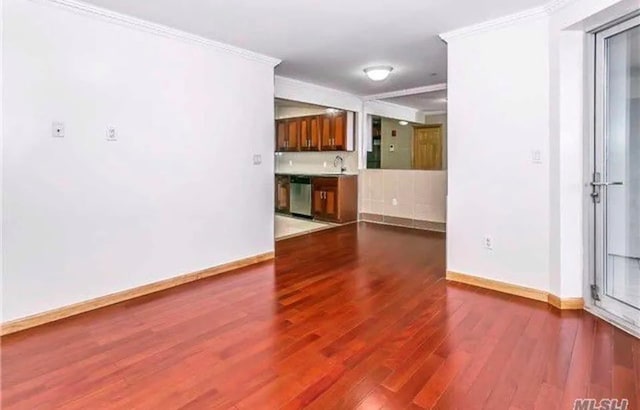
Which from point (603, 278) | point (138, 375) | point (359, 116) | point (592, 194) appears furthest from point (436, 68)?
point (138, 375)

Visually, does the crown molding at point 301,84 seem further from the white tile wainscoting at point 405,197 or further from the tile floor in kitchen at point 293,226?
the tile floor in kitchen at point 293,226

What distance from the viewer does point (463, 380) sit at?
2068 millimetres

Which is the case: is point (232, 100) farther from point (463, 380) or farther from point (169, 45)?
point (463, 380)

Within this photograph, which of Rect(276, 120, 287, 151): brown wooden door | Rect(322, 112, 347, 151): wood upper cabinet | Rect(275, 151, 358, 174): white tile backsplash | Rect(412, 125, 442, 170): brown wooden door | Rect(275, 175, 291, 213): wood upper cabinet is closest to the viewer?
Rect(322, 112, 347, 151): wood upper cabinet

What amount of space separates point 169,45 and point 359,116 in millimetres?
4291

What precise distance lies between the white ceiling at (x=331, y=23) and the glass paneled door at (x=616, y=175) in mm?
718

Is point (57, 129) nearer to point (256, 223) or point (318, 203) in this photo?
point (256, 223)

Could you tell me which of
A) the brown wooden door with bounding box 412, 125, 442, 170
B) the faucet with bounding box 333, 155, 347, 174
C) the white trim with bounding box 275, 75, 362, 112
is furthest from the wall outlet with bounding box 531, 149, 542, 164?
the brown wooden door with bounding box 412, 125, 442, 170

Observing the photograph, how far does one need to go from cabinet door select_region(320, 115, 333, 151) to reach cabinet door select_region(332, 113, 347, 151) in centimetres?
9

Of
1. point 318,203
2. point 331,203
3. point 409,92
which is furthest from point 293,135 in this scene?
point 409,92

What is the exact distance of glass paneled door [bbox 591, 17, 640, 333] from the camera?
284cm

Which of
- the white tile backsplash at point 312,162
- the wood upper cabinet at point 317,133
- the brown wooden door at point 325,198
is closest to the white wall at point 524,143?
the brown wooden door at point 325,198

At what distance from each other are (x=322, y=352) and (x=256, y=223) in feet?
7.91

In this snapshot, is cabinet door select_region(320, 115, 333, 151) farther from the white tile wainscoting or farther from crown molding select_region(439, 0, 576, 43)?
crown molding select_region(439, 0, 576, 43)
